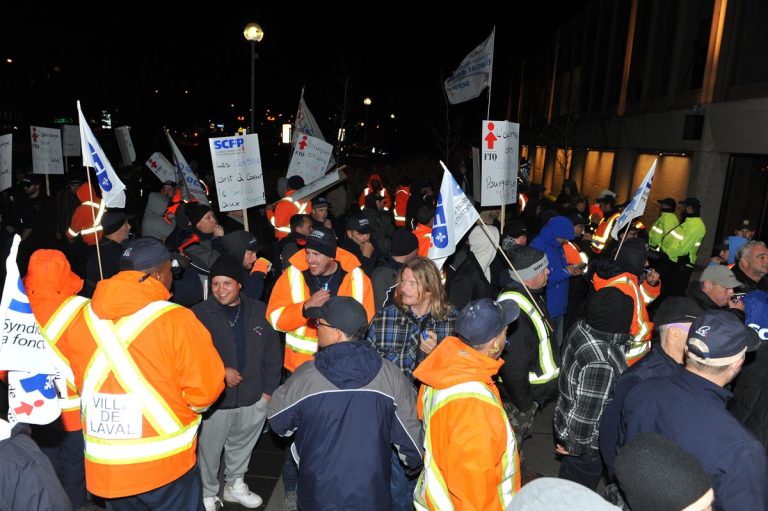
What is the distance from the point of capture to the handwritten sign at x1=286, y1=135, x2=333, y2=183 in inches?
434

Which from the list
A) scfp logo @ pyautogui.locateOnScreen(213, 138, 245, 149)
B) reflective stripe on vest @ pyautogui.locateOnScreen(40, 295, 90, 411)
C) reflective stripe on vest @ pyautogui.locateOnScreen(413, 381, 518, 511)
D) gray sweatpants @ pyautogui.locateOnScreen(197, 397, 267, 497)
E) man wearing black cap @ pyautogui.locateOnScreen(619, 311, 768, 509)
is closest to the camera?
man wearing black cap @ pyautogui.locateOnScreen(619, 311, 768, 509)

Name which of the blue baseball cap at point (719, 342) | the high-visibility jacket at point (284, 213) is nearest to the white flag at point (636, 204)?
the blue baseball cap at point (719, 342)

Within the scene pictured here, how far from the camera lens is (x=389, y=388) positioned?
10.5 feet

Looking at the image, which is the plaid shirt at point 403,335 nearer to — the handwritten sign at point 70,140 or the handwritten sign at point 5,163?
the handwritten sign at point 5,163

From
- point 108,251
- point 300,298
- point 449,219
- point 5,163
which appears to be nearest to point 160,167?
point 5,163

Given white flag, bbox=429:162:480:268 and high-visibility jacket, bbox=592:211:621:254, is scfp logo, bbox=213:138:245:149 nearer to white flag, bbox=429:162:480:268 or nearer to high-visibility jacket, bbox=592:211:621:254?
white flag, bbox=429:162:480:268

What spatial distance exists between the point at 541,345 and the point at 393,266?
172 cm

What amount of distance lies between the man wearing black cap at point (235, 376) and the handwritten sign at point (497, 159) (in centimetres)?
377

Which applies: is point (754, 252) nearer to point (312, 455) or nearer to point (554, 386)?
point (554, 386)

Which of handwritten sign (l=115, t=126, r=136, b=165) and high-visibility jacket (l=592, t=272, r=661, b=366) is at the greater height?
handwritten sign (l=115, t=126, r=136, b=165)

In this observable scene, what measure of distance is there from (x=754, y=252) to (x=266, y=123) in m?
54.8

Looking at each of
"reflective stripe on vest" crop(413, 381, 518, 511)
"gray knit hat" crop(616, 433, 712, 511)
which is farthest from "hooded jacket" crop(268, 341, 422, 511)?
"gray knit hat" crop(616, 433, 712, 511)

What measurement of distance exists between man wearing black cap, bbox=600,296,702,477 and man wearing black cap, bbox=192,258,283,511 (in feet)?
A: 8.10

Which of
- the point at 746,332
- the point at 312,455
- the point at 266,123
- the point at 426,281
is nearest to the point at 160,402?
the point at 312,455
